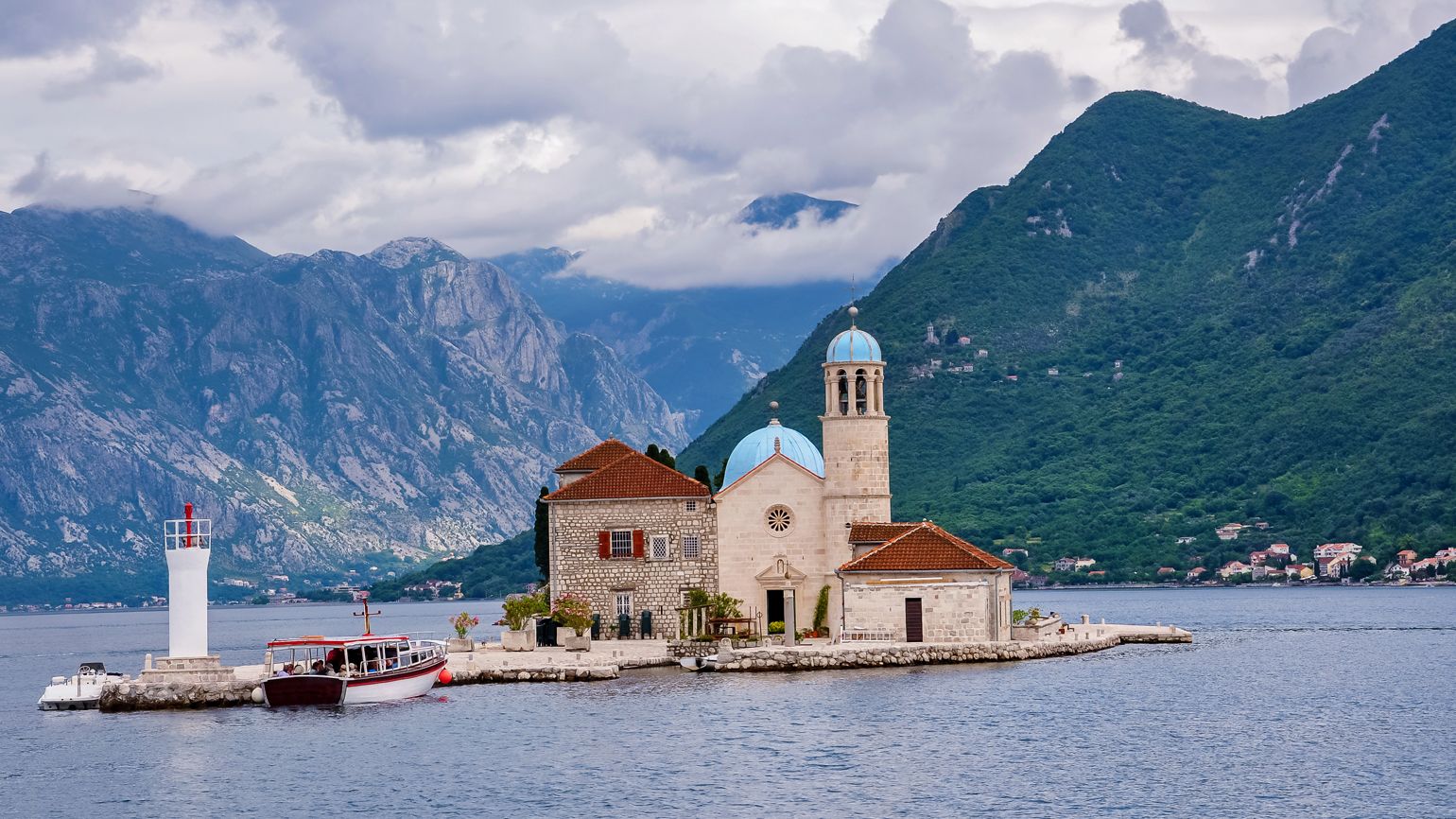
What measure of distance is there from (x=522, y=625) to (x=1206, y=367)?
112m

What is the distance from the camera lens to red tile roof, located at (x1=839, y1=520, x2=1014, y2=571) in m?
63.9

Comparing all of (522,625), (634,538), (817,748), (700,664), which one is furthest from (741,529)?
(817,748)

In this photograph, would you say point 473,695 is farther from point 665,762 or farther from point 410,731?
point 665,762

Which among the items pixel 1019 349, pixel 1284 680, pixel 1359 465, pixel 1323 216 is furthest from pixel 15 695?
pixel 1323 216

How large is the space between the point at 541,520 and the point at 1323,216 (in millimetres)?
122348

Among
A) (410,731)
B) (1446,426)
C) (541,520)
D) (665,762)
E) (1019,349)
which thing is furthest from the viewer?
(1019,349)

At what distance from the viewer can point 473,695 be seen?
60.2 m

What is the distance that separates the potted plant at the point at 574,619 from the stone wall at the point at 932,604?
372 inches

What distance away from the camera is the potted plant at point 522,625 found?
69375 millimetres

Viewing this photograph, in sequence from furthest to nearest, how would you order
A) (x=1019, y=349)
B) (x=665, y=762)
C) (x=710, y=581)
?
(x=1019, y=349)
(x=710, y=581)
(x=665, y=762)

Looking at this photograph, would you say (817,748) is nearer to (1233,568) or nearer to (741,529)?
(741,529)

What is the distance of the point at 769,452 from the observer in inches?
2751

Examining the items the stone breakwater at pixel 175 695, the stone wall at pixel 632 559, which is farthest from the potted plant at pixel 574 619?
the stone breakwater at pixel 175 695

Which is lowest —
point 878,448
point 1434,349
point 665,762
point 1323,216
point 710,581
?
point 665,762
